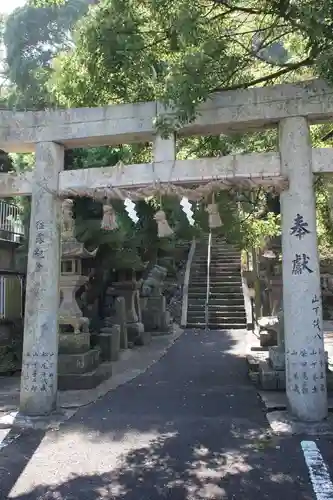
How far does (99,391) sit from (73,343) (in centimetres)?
135

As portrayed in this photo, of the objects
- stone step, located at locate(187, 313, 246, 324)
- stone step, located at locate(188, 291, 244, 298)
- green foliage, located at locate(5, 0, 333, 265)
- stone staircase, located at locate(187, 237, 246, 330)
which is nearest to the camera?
green foliage, located at locate(5, 0, 333, 265)

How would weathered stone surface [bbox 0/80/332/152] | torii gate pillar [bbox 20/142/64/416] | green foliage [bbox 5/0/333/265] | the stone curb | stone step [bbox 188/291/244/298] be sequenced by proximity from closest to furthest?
green foliage [bbox 5/0/333/265] < weathered stone surface [bbox 0/80/332/152] < the stone curb < torii gate pillar [bbox 20/142/64/416] < stone step [bbox 188/291/244/298]

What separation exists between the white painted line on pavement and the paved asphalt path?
0.22 feet

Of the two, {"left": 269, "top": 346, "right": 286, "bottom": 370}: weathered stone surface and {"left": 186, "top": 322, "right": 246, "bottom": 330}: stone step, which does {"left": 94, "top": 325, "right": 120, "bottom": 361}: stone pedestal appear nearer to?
{"left": 269, "top": 346, "right": 286, "bottom": 370}: weathered stone surface

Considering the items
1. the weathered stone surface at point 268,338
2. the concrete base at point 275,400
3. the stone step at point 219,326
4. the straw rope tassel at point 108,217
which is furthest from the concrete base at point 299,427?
the stone step at point 219,326

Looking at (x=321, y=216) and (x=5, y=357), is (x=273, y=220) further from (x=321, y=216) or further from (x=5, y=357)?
(x=5, y=357)

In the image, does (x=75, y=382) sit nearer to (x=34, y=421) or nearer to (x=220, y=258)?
(x=34, y=421)

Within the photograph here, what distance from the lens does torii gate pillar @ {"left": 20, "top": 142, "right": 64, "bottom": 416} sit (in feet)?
22.6

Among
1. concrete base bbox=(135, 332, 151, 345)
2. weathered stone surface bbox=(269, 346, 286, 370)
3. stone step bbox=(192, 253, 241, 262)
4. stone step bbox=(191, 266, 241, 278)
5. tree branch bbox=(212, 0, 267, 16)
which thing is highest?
tree branch bbox=(212, 0, 267, 16)

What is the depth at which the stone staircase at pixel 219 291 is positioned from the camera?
62.4ft

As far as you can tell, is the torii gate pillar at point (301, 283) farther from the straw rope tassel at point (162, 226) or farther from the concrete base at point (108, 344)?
the concrete base at point (108, 344)

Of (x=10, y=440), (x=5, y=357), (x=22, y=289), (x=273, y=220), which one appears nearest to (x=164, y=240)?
(x=273, y=220)

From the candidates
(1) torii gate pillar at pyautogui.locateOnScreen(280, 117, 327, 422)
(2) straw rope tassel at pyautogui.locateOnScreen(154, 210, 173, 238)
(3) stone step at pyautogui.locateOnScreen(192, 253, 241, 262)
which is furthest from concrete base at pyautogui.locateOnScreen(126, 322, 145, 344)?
(3) stone step at pyautogui.locateOnScreen(192, 253, 241, 262)

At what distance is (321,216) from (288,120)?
6002mm
